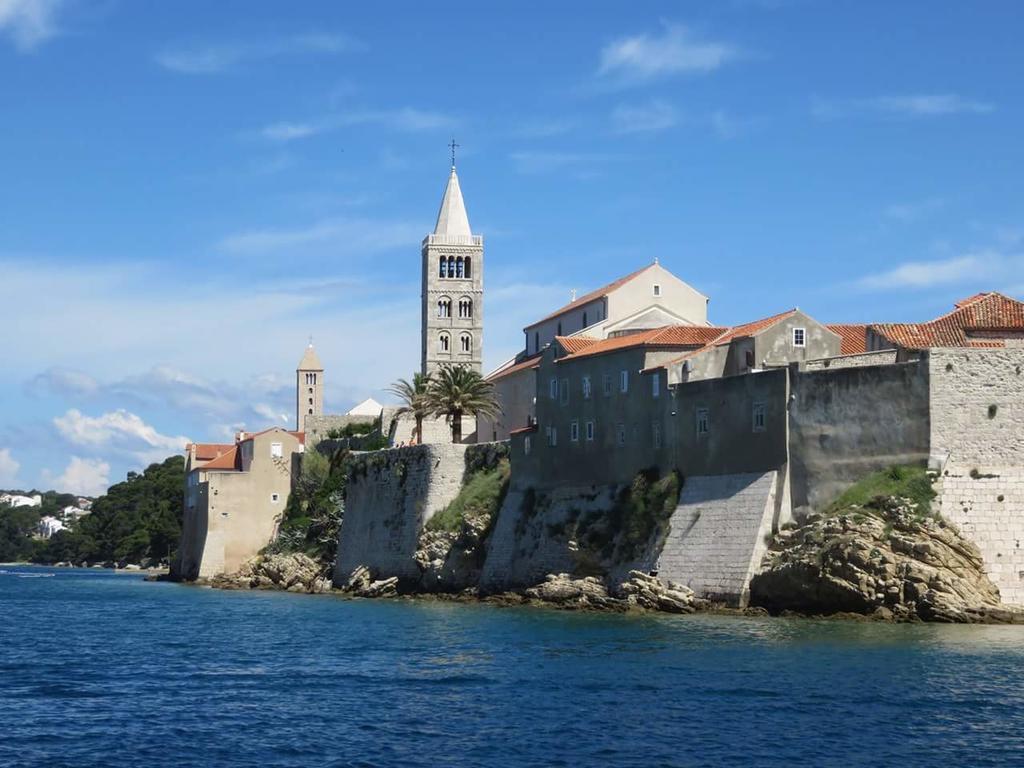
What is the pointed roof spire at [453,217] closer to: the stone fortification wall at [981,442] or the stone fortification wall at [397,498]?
the stone fortification wall at [397,498]

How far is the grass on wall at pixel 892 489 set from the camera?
4309cm

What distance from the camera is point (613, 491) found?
177 ft

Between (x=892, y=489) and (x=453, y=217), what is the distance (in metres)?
58.1

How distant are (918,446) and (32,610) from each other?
118 feet

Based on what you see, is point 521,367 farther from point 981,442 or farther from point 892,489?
point 981,442

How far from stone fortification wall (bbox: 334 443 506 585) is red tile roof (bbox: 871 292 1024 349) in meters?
18.3

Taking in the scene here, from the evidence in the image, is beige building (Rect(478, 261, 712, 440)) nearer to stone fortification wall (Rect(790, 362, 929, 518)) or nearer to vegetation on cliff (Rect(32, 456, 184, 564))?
stone fortification wall (Rect(790, 362, 929, 518))

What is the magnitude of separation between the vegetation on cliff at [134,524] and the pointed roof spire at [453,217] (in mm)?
30611

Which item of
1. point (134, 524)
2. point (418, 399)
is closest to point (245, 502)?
point (418, 399)

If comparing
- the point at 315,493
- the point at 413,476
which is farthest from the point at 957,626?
the point at 315,493

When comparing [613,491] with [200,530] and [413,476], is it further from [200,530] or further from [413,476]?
[200,530]

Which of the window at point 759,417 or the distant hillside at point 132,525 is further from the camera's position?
the distant hillside at point 132,525

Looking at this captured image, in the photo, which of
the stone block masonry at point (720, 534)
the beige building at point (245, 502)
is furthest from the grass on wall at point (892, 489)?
the beige building at point (245, 502)

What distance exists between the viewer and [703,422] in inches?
1955
